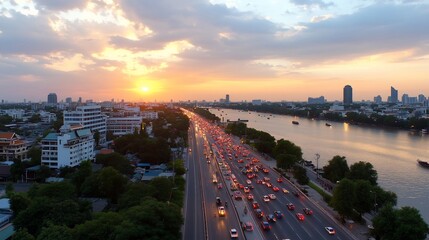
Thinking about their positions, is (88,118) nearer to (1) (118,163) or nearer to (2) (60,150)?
(2) (60,150)

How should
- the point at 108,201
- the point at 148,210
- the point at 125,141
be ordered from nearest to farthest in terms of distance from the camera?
1. the point at 148,210
2. the point at 108,201
3. the point at 125,141

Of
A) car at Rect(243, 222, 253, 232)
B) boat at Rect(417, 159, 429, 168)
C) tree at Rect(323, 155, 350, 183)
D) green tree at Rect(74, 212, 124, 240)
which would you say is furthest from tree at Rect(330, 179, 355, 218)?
boat at Rect(417, 159, 429, 168)

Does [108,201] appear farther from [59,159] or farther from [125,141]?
[125,141]

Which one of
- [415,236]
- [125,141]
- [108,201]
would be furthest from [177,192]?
[125,141]

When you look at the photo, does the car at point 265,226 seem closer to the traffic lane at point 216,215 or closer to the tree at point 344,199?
the traffic lane at point 216,215

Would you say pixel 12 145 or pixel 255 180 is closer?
pixel 255 180

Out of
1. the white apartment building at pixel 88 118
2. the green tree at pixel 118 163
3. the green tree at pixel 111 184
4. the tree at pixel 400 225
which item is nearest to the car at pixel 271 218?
the tree at pixel 400 225
